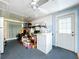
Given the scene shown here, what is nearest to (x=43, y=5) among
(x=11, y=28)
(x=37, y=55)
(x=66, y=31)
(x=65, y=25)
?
(x=65, y=25)

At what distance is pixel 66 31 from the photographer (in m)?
3.80

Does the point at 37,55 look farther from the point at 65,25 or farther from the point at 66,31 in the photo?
the point at 65,25

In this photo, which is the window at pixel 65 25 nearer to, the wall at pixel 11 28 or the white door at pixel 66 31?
the white door at pixel 66 31

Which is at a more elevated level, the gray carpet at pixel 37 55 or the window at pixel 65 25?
the window at pixel 65 25

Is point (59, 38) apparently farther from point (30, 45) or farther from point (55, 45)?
point (30, 45)

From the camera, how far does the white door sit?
3432mm

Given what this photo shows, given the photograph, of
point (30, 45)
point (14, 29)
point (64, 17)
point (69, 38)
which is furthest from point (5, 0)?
point (14, 29)

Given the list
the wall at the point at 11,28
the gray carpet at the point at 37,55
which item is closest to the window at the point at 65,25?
the gray carpet at the point at 37,55

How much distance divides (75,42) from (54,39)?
140cm

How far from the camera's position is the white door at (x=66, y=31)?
3.43m

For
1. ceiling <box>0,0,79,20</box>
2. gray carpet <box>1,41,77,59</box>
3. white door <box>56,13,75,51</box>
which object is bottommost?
gray carpet <box>1,41,77,59</box>

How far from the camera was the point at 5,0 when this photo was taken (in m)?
2.46

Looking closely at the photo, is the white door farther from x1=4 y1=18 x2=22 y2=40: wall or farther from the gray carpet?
x1=4 y1=18 x2=22 y2=40: wall

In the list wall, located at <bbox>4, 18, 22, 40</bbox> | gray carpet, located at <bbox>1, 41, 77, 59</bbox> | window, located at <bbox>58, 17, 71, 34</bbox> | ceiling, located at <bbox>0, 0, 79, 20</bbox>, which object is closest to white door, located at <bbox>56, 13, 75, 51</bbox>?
window, located at <bbox>58, 17, 71, 34</bbox>
